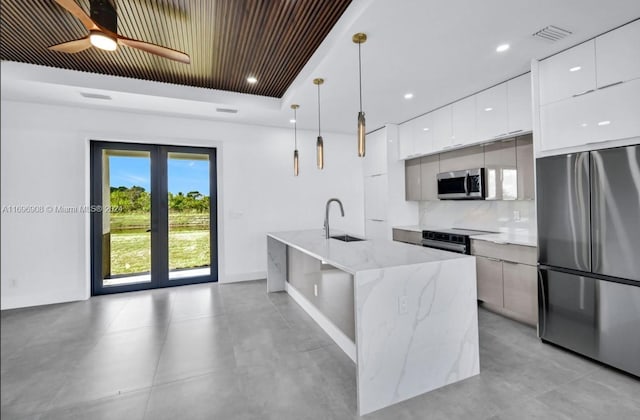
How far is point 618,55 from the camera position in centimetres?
232

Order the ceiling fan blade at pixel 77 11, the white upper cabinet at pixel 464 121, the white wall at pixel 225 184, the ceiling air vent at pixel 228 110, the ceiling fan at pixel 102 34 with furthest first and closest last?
the ceiling air vent at pixel 228 110 → the white wall at pixel 225 184 → the white upper cabinet at pixel 464 121 → the ceiling fan at pixel 102 34 → the ceiling fan blade at pixel 77 11

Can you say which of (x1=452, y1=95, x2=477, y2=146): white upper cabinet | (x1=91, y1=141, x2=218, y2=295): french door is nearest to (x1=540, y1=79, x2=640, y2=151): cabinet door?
(x1=452, y1=95, x2=477, y2=146): white upper cabinet

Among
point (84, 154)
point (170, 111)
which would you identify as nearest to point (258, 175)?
point (170, 111)

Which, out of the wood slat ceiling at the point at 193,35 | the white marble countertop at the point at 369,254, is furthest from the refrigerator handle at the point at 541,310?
the wood slat ceiling at the point at 193,35

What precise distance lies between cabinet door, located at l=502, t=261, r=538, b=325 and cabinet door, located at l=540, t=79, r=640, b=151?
1186 millimetres

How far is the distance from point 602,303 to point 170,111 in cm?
515

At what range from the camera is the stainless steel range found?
3622mm

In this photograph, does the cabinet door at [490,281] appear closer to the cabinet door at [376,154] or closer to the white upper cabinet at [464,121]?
the white upper cabinet at [464,121]

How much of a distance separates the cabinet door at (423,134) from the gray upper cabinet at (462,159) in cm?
24

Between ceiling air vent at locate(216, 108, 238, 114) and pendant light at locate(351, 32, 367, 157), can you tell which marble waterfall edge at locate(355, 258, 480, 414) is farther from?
ceiling air vent at locate(216, 108, 238, 114)

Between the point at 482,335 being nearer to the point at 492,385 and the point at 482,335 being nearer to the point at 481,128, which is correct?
the point at 492,385

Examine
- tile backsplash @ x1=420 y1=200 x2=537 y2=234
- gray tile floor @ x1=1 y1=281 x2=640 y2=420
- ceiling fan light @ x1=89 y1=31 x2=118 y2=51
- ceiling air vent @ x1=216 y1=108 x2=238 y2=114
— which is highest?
ceiling air vent @ x1=216 y1=108 x2=238 y2=114

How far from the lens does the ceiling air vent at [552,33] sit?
237 cm

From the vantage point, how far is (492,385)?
2.12m
